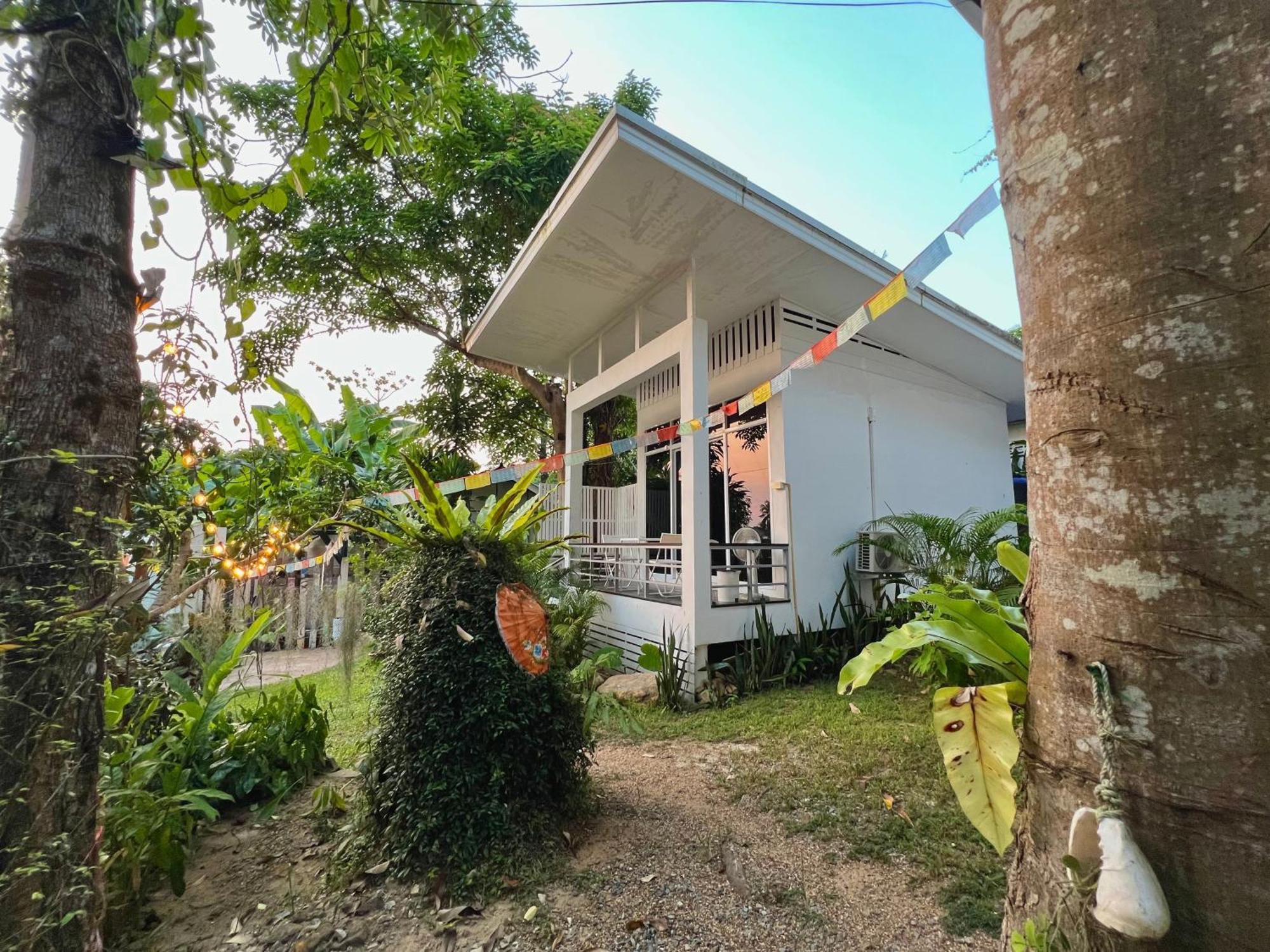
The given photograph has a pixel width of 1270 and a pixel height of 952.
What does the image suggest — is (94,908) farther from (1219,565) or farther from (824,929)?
(1219,565)

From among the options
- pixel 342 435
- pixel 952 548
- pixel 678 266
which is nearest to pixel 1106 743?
pixel 952 548

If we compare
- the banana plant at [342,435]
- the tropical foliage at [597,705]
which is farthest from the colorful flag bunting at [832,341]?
the banana plant at [342,435]

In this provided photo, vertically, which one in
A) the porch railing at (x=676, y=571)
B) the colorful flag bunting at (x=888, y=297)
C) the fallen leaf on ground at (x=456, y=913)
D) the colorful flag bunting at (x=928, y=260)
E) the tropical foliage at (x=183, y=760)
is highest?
the colorful flag bunting at (x=928, y=260)

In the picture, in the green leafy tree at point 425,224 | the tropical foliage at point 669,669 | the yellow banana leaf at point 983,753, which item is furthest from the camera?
the green leafy tree at point 425,224

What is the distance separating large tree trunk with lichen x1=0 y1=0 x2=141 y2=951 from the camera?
56.6 inches

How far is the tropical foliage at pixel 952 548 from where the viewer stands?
5785 mm

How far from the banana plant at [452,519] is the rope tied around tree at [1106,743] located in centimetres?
228

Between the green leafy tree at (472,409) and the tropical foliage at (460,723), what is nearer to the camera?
the tropical foliage at (460,723)

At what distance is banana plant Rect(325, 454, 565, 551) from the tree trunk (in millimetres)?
2228

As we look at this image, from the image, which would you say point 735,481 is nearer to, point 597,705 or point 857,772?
point 857,772

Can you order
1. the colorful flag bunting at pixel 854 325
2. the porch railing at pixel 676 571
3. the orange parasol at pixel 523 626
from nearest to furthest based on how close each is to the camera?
the orange parasol at pixel 523 626 → the colorful flag bunting at pixel 854 325 → the porch railing at pixel 676 571

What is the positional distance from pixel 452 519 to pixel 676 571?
517 centimetres

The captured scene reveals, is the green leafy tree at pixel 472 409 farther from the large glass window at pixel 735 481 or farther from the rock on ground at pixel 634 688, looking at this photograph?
the rock on ground at pixel 634 688

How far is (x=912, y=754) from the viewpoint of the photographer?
357 cm
